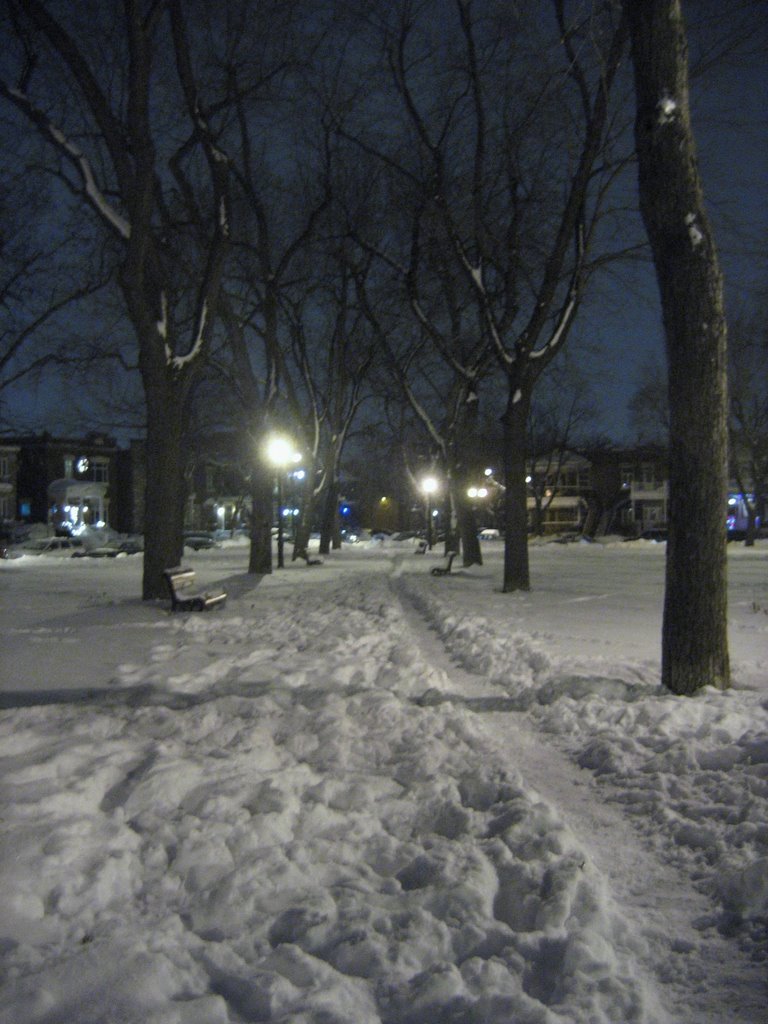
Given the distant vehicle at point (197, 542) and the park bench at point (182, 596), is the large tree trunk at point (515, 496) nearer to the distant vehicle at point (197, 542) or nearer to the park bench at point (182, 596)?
the park bench at point (182, 596)

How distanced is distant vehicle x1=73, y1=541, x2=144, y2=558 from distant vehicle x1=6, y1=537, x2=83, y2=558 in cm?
99

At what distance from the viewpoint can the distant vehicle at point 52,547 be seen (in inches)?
1955

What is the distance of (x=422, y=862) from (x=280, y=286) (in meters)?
21.6

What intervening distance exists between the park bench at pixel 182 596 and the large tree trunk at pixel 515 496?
6845 millimetres

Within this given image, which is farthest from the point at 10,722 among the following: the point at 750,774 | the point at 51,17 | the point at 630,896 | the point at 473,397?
the point at 473,397

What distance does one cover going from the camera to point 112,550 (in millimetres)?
49594

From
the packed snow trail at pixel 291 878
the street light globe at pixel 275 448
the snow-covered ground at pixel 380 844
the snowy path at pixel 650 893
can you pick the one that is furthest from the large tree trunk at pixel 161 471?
the snowy path at pixel 650 893

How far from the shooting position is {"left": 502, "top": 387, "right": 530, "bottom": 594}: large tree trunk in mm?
18719

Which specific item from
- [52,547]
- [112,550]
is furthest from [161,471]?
[52,547]

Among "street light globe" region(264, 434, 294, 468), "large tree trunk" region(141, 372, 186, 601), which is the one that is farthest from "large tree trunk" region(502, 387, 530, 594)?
"large tree trunk" region(141, 372, 186, 601)

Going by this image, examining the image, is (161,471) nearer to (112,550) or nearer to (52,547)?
(112,550)

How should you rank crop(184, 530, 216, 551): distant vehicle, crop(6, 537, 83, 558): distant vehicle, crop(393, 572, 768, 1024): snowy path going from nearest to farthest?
crop(393, 572, 768, 1024): snowy path
crop(6, 537, 83, 558): distant vehicle
crop(184, 530, 216, 551): distant vehicle

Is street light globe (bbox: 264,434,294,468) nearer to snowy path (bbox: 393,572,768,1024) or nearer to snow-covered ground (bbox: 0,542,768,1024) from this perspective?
snow-covered ground (bbox: 0,542,768,1024)

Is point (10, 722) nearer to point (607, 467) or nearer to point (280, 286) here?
point (280, 286)
